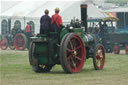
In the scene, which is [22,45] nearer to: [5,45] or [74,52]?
[5,45]

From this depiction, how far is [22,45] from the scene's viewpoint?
23.1 metres

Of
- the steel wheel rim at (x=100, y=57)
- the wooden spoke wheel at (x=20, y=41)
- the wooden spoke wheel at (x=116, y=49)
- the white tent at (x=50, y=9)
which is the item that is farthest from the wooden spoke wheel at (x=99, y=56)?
the white tent at (x=50, y=9)

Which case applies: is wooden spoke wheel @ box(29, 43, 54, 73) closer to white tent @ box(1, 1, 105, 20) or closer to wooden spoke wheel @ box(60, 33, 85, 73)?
wooden spoke wheel @ box(60, 33, 85, 73)

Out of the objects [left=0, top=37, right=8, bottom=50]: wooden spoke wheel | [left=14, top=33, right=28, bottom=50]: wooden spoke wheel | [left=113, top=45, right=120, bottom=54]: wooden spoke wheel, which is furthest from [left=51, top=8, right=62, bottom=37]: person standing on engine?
[left=0, top=37, right=8, bottom=50]: wooden spoke wheel

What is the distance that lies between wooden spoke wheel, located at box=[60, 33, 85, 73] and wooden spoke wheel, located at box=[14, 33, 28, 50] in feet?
42.1

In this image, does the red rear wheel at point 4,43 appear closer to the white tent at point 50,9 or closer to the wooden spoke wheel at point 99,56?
the white tent at point 50,9

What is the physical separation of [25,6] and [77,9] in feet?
14.3

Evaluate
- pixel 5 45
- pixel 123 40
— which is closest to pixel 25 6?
pixel 5 45

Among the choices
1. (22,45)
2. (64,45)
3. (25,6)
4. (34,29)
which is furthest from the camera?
(25,6)

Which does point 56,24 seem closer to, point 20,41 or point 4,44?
point 20,41

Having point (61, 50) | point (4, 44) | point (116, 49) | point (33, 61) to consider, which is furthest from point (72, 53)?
point (4, 44)

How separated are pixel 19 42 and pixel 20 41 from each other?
8cm

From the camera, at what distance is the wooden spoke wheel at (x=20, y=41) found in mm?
22984

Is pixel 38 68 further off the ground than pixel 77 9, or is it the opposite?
pixel 77 9
